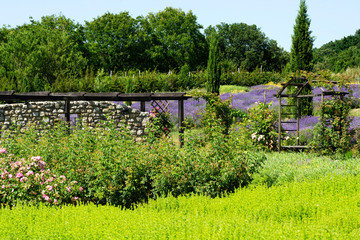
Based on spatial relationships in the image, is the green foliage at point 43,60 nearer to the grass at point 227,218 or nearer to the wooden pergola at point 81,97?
the wooden pergola at point 81,97

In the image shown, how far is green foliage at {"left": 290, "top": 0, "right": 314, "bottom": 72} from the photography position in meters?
13.9

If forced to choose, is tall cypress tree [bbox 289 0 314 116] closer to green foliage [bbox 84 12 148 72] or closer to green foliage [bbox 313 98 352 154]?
green foliage [bbox 313 98 352 154]

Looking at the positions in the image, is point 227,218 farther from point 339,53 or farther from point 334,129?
point 339,53

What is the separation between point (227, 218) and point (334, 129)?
20.6 feet

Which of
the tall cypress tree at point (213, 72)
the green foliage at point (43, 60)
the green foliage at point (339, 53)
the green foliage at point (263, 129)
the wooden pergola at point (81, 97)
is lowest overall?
the green foliage at point (263, 129)

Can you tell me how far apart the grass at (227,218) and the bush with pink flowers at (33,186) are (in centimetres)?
73

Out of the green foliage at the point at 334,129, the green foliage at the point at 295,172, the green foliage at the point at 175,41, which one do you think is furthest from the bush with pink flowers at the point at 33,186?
the green foliage at the point at 175,41

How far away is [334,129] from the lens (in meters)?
9.02

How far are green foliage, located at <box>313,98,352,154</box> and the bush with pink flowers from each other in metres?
6.31

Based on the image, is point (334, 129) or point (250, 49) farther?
point (250, 49)

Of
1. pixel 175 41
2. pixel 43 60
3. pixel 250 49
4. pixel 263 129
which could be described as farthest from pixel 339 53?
pixel 263 129

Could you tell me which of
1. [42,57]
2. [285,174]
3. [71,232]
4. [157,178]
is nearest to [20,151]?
[157,178]

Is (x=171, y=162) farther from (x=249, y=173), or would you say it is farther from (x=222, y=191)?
(x=249, y=173)

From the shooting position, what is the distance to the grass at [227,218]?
122 inches
